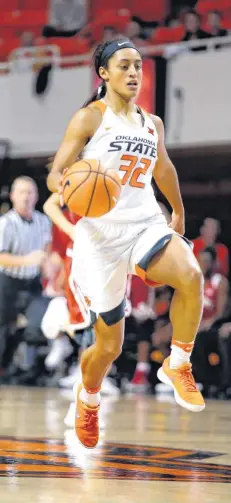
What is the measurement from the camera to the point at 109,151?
4.80 meters

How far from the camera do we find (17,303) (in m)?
9.84

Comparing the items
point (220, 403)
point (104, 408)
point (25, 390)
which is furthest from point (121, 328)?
point (25, 390)

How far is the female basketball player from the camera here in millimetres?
4680

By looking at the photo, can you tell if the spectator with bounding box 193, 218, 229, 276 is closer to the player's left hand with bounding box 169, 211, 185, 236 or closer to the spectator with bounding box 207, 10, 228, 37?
the spectator with bounding box 207, 10, 228, 37

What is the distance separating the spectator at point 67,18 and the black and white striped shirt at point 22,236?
5795 millimetres

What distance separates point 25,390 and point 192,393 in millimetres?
5451

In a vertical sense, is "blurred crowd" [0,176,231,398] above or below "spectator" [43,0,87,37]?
below

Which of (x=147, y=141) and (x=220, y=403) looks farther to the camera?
(x=220, y=403)

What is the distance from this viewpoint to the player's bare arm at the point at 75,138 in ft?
15.7

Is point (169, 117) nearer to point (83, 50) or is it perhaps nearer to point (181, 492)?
point (83, 50)

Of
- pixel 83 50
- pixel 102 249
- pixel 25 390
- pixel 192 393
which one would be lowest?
pixel 25 390

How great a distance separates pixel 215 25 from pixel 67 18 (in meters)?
3.46

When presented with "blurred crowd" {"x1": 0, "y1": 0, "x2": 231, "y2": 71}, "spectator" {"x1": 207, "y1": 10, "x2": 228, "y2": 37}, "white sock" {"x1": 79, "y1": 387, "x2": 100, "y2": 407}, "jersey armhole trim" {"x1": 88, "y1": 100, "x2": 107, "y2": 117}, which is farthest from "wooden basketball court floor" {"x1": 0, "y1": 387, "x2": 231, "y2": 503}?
"blurred crowd" {"x1": 0, "y1": 0, "x2": 231, "y2": 71}

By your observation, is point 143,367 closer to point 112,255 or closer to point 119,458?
point 119,458
